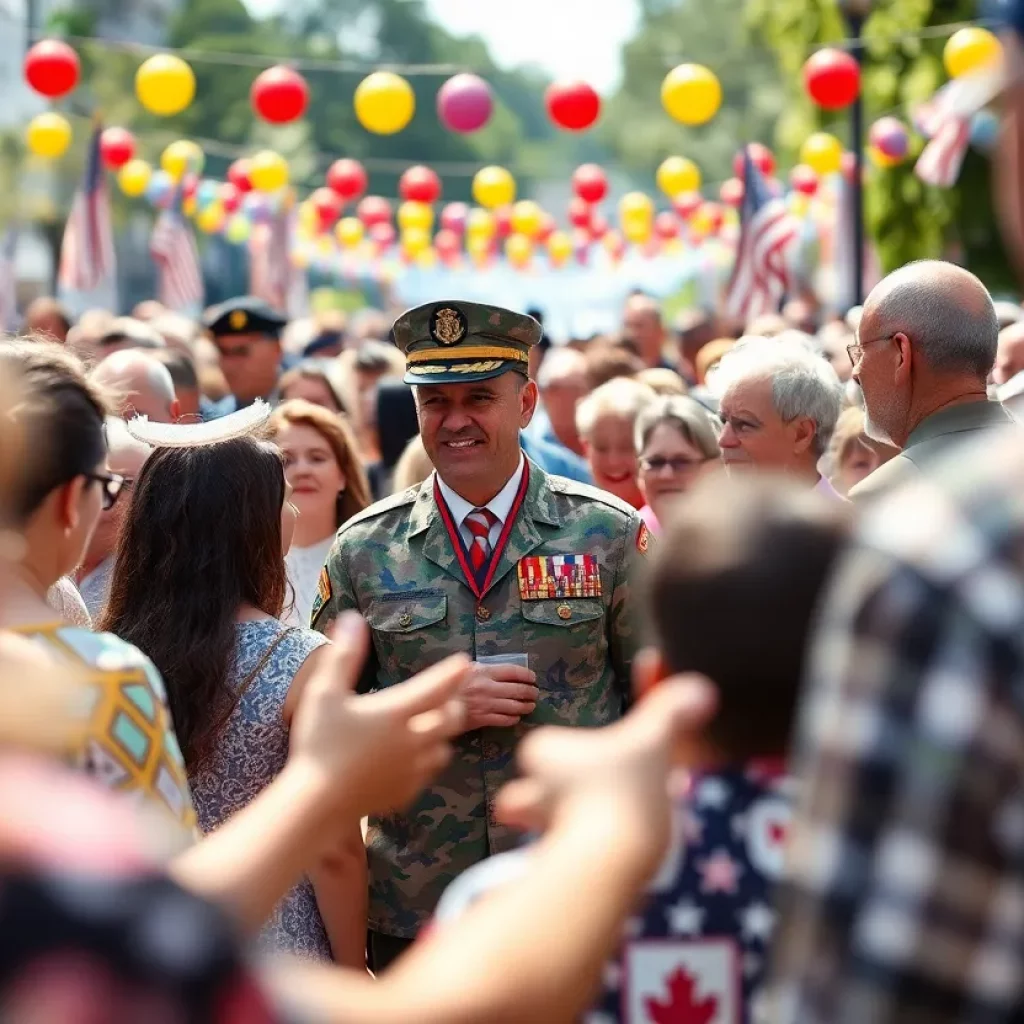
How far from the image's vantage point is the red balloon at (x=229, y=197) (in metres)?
29.2

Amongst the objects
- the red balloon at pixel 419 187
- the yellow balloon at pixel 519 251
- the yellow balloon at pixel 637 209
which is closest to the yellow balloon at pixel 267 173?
the red balloon at pixel 419 187

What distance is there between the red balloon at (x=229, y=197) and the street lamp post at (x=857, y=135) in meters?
15.6

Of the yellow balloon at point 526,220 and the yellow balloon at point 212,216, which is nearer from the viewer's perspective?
the yellow balloon at point 212,216

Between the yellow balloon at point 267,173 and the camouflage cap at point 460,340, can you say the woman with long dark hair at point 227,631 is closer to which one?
the camouflage cap at point 460,340

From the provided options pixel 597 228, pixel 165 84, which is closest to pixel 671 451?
pixel 165 84

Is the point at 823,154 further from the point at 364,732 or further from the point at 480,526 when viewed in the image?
the point at 364,732

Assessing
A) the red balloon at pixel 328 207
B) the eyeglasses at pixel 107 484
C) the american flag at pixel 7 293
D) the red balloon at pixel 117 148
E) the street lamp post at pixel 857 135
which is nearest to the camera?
the eyeglasses at pixel 107 484

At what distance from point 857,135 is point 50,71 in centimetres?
664

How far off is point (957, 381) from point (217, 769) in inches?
89.8

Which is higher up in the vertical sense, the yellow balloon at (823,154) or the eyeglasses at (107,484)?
the eyeglasses at (107,484)

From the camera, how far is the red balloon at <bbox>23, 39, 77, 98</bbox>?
48.1ft

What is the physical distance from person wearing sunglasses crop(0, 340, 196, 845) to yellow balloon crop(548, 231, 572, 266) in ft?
108

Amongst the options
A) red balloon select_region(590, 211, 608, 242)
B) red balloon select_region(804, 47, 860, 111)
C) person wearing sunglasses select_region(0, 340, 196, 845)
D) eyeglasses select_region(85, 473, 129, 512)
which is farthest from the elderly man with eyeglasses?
red balloon select_region(590, 211, 608, 242)

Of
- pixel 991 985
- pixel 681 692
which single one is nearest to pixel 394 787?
pixel 681 692
